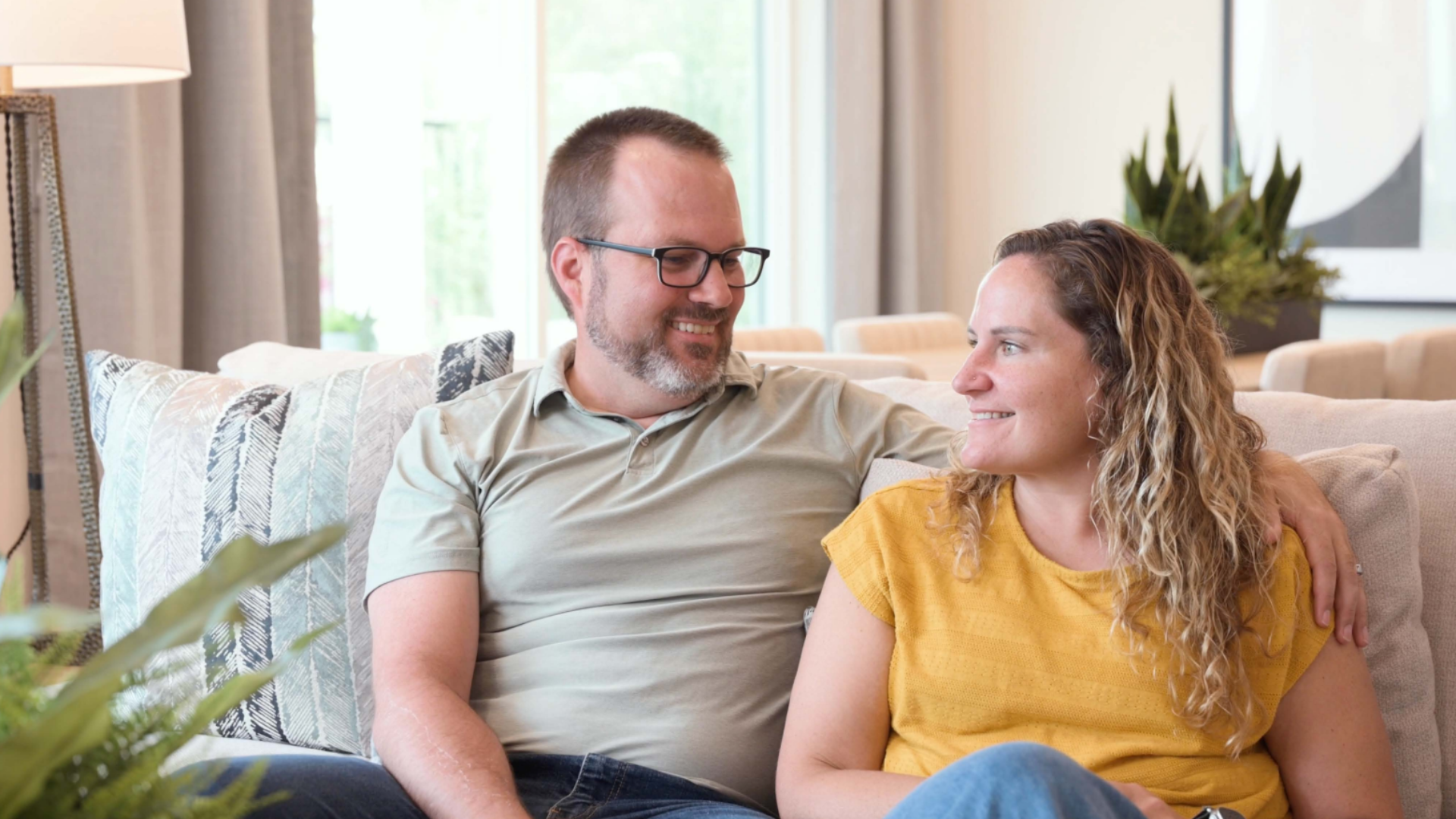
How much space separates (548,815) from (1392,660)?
2.75 ft

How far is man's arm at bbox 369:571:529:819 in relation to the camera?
128 centimetres

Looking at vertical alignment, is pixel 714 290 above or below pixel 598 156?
below

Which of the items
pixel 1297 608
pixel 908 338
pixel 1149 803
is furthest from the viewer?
pixel 908 338

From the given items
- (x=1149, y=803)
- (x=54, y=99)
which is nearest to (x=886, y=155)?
(x=54, y=99)

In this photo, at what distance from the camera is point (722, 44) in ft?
15.5

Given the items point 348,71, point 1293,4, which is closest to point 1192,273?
point 1293,4

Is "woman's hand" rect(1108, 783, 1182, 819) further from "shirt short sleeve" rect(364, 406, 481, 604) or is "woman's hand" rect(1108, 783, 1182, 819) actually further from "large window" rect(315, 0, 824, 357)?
"large window" rect(315, 0, 824, 357)

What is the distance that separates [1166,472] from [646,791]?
60 centimetres

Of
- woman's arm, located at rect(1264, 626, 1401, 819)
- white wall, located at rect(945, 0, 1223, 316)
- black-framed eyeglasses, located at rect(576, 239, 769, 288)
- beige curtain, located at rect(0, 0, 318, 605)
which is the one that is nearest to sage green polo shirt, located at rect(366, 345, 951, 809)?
black-framed eyeglasses, located at rect(576, 239, 769, 288)

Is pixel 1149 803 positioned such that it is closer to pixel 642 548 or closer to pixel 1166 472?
pixel 1166 472

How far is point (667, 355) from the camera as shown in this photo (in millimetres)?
1573

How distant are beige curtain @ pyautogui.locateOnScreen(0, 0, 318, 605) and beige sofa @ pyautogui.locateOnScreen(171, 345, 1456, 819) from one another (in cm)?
166

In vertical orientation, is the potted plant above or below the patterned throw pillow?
above

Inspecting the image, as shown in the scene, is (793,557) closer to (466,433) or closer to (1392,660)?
(466,433)
